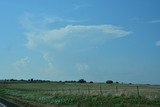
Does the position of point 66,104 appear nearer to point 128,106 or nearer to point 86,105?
point 86,105

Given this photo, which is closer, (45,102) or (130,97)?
(130,97)

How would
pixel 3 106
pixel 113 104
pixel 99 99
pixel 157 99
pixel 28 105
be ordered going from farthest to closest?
pixel 3 106 < pixel 28 105 < pixel 99 99 < pixel 113 104 < pixel 157 99

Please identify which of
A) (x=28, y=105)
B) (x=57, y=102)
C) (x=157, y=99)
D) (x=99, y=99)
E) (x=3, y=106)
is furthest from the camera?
(x=3, y=106)

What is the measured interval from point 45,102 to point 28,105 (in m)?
2.00

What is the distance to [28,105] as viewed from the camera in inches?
1911

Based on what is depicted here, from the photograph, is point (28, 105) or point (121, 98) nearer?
point (121, 98)

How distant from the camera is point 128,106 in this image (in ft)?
97.4

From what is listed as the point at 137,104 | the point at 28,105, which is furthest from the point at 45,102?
the point at 137,104

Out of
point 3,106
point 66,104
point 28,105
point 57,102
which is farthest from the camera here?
point 3,106

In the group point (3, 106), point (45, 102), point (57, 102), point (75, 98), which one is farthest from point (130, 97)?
point (3, 106)

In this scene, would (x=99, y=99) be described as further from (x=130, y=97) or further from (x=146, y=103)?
(x=146, y=103)

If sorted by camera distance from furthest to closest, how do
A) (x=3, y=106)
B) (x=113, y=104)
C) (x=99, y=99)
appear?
(x=3, y=106) → (x=99, y=99) → (x=113, y=104)

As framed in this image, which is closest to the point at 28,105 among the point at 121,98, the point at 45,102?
the point at 45,102

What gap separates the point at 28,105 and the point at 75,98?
8.13m
